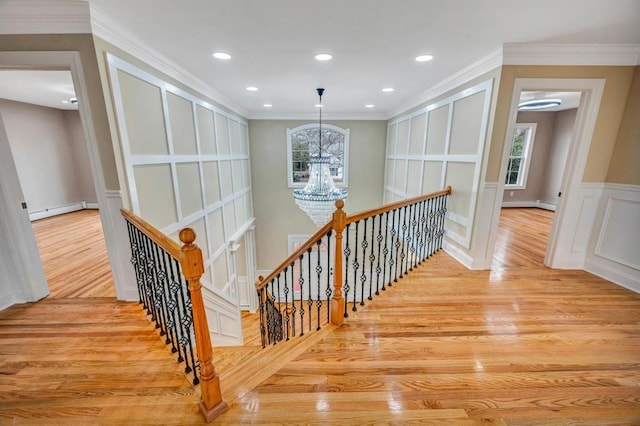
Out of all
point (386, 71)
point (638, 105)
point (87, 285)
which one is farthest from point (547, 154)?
point (87, 285)

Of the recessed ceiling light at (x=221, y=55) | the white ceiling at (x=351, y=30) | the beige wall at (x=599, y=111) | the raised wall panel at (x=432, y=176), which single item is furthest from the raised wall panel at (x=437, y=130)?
the recessed ceiling light at (x=221, y=55)

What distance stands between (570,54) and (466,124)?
1.05 metres

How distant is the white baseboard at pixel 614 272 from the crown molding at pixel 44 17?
18.4ft

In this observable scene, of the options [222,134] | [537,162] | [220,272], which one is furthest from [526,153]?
[220,272]

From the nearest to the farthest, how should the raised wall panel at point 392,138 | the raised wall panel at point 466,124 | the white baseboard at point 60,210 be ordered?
the raised wall panel at point 466,124
the white baseboard at point 60,210
the raised wall panel at point 392,138

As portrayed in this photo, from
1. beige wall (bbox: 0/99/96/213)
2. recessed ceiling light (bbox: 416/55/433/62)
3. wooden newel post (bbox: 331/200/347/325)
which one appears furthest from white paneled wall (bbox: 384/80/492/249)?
beige wall (bbox: 0/99/96/213)

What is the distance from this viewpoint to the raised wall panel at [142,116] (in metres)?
2.25

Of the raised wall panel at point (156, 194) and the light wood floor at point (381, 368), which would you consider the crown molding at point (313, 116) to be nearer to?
the raised wall panel at point (156, 194)

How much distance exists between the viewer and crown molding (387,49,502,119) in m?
2.55

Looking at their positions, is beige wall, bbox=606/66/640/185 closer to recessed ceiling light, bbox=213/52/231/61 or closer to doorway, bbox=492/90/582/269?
doorway, bbox=492/90/582/269

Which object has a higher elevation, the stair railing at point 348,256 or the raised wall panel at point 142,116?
the raised wall panel at point 142,116

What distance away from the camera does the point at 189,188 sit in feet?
11.0

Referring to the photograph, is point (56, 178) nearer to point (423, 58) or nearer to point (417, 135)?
point (423, 58)

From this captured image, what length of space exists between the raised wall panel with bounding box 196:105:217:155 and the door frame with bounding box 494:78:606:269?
405 cm
